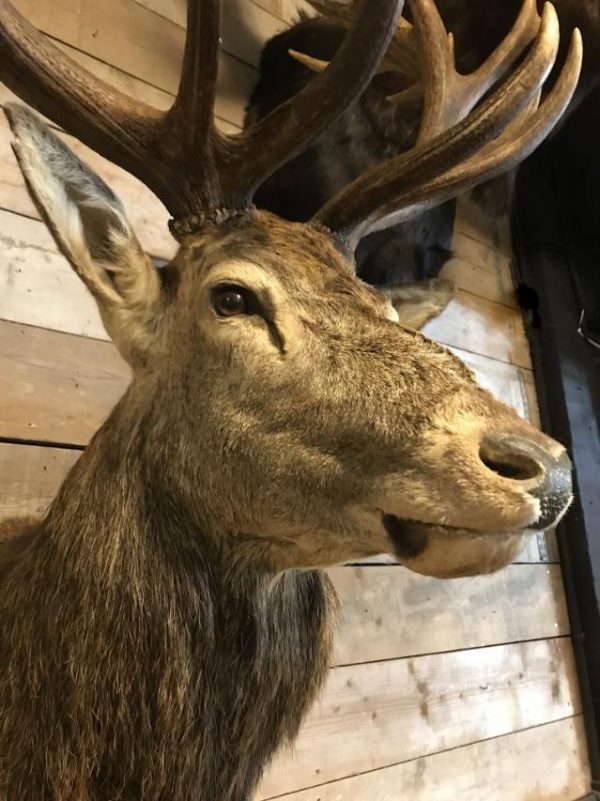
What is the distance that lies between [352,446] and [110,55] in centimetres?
120

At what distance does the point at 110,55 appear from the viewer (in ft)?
4.95

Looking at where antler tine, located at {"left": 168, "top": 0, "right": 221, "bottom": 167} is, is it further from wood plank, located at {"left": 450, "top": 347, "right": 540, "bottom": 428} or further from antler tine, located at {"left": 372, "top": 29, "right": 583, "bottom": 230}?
wood plank, located at {"left": 450, "top": 347, "right": 540, "bottom": 428}

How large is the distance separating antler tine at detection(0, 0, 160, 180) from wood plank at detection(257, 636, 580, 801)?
1046mm

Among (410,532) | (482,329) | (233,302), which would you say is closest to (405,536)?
(410,532)

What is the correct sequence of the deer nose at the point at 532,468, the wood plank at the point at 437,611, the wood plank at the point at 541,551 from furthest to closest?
1. the wood plank at the point at 541,551
2. the wood plank at the point at 437,611
3. the deer nose at the point at 532,468

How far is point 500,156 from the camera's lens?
3.68 feet

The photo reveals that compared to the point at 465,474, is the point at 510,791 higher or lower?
lower

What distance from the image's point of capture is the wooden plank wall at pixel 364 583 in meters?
1.25

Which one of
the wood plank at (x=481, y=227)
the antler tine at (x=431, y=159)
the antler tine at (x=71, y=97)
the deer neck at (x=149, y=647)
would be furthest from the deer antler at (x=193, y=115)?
the wood plank at (x=481, y=227)

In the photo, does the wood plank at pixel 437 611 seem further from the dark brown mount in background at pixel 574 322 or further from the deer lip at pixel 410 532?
the deer lip at pixel 410 532

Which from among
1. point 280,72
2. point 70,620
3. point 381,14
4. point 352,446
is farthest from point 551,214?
point 70,620

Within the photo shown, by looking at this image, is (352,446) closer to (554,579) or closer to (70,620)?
(70,620)

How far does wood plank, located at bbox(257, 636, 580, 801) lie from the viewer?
4.57 feet

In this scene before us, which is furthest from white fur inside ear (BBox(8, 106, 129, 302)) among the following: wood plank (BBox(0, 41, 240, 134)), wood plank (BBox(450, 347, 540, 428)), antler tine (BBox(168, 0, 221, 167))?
wood plank (BBox(450, 347, 540, 428))
